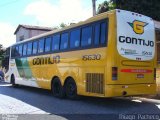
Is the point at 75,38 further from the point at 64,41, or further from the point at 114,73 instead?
the point at 114,73

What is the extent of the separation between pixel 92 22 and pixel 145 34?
2.02 metres

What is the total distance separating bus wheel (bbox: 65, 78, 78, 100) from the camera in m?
14.1

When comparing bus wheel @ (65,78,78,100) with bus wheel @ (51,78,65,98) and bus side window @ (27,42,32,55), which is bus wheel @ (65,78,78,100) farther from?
bus side window @ (27,42,32,55)

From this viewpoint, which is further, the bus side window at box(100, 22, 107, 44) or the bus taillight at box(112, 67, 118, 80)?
the bus side window at box(100, 22, 107, 44)

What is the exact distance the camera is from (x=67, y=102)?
14.0 meters

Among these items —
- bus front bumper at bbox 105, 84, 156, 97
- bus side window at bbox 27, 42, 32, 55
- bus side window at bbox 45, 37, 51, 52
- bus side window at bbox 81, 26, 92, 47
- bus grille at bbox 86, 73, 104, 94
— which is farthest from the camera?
bus side window at bbox 27, 42, 32, 55

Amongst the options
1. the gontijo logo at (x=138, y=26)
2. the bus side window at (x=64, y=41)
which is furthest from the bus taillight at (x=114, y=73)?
the bus side window at (x=64, y=41)

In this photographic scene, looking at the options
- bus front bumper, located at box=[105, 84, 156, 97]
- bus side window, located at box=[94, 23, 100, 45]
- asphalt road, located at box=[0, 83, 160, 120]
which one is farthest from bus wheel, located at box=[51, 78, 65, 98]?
bus front bumper, located at box=[105, 84, 156, 97]

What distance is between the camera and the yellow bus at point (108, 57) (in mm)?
11797

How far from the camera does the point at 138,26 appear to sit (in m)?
12.5

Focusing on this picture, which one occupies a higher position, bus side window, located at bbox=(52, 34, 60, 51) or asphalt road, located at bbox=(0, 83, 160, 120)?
bus side window, located at bbox=(52, 34, 60, 51)

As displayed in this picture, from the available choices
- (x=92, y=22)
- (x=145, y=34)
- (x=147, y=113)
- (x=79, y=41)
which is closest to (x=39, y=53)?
(x=79, y=41)

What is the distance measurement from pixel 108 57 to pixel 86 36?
1.88m

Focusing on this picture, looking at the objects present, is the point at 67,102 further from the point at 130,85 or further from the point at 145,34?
the point at 145,34
